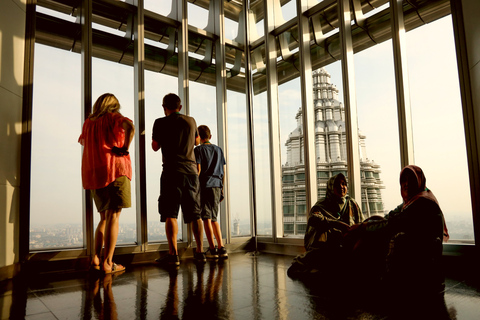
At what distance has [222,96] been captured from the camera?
4980mm

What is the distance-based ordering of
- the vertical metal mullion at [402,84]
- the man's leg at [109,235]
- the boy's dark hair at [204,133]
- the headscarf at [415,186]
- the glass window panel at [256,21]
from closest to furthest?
the headscarf at [415,186], the man's leg at [109,235], the vertical metal mullion at [402,84], the boy's dark hair at [204,133], the glass window panel at [256,21]

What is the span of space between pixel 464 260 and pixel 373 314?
168cm

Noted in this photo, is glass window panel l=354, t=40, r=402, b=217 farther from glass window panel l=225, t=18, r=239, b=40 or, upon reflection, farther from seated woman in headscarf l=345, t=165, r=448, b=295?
glass window panel l=225, t=18, r=239, b=40

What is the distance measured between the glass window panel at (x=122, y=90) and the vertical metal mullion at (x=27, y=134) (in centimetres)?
65

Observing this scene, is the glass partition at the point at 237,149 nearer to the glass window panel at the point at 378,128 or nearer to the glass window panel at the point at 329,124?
the glass window panel at the point at 329,124

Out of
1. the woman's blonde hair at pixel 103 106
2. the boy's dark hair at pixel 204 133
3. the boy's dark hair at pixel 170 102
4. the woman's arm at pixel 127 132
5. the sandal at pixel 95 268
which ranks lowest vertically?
the sandal at pixel 95 268

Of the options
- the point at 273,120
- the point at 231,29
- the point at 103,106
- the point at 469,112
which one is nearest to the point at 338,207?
the point at 469,112

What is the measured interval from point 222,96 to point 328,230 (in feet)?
8.50

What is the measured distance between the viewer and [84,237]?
145 inches

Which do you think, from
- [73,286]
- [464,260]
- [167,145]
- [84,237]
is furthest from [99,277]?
[464,260]

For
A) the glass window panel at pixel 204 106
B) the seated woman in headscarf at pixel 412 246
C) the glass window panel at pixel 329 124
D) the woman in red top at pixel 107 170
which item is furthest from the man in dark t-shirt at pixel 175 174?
the seated woman in headscarf at pixel 412 246

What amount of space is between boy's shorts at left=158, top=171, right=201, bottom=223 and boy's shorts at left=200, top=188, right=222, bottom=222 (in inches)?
11.4

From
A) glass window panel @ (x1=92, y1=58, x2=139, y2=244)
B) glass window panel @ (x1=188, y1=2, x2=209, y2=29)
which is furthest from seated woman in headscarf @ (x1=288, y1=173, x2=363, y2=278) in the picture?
glass window panel @ (x1=188, y1=2, x2=209, y2=29)

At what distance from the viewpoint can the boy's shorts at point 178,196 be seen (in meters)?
3.57
